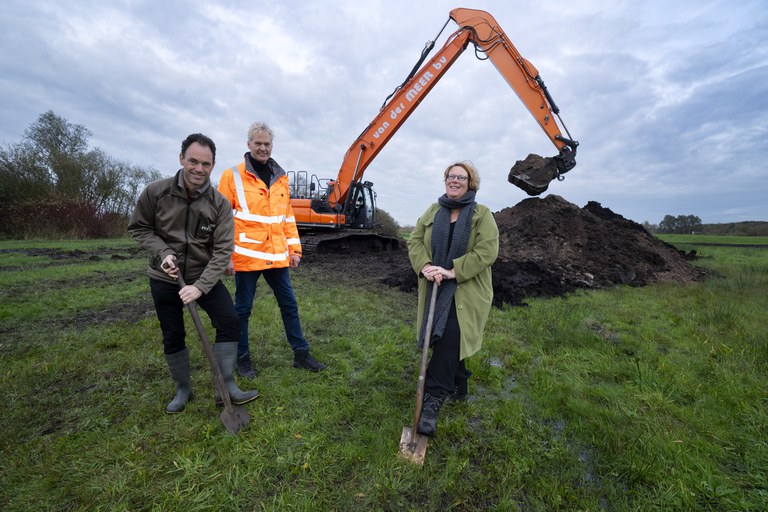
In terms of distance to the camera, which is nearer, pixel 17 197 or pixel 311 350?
pixel 311 350

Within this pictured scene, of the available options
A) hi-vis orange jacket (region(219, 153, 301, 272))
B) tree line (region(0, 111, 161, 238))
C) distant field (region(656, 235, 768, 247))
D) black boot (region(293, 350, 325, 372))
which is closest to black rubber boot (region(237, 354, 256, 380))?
black boot (region(293, 350, 325, 372))

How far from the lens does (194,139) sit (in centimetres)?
260

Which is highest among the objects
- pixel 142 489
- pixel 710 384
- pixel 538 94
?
pixel 538 94

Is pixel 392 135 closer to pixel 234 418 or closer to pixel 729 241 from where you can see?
pixel 234 418

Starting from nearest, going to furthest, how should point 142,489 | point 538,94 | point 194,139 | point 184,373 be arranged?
point 142,489 < point 194,139 < point 184,373 < point 538,94

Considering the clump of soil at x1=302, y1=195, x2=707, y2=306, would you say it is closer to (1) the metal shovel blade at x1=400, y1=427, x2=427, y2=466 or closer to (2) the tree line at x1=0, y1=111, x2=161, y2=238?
(1) the metal shovel blade at x1=400, y1=427, x2=427, y2=466

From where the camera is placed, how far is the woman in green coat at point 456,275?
2.61 m

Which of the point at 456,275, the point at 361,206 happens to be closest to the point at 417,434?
the point at 456,275

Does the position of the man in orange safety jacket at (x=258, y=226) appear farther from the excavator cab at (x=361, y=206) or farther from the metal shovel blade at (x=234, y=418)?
the excavator cab at (x=361, y=206)

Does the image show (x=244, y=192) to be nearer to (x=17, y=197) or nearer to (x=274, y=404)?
(x=274, y=404)

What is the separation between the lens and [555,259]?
980 centimetres

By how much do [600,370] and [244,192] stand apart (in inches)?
154

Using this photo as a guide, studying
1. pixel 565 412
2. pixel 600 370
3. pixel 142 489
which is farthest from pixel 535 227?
pixel 142 489

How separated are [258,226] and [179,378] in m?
1.39
